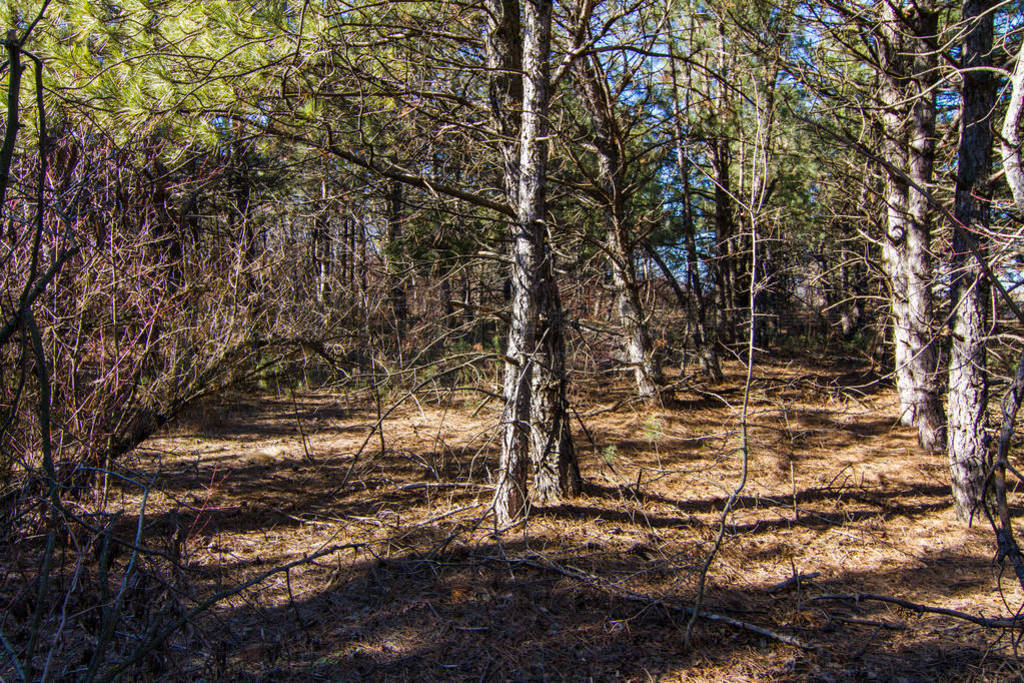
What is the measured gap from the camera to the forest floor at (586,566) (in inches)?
157

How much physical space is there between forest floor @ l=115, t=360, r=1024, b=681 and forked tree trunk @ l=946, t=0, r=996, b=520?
72 cm

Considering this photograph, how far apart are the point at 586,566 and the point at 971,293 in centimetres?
420

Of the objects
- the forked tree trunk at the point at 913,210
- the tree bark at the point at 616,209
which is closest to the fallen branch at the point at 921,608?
the tree bark at the point at 616,209

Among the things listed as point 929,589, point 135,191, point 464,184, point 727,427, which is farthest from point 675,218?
point 135,191

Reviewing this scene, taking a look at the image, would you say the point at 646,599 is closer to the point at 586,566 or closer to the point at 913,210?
the point at 586,566

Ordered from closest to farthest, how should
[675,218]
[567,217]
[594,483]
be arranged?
[594,483] < [567,217] < [675,218]

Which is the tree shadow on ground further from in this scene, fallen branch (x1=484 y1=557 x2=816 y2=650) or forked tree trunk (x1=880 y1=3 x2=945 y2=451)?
forked tree trunk (x1=880 y1=3 x2=945 y2=451)

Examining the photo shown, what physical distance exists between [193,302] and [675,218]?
382 inches

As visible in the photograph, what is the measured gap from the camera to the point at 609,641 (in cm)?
426

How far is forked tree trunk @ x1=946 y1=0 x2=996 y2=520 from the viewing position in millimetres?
5773

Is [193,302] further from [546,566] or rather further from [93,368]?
[546,566]

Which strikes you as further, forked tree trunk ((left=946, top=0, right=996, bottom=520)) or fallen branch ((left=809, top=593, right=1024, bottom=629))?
forked tree trunk ((left=946, top=0, right=996, bottom=520))

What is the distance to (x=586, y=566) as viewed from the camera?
5.20 meters

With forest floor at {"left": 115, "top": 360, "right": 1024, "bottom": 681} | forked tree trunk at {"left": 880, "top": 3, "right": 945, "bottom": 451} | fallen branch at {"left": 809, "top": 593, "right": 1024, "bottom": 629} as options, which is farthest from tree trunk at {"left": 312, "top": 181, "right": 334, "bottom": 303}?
forked tree trunk at {"left": 880, "top": 3, "right": 945, "bottom": 451}
